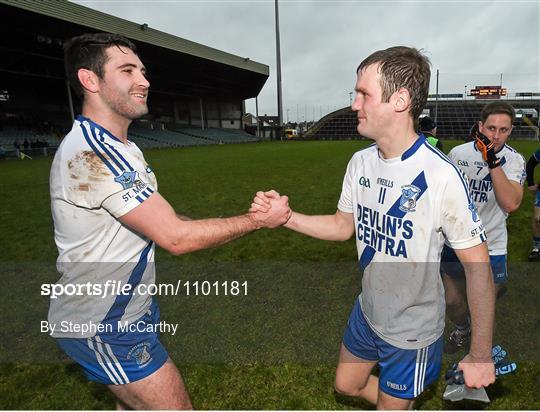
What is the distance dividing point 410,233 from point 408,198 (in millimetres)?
184

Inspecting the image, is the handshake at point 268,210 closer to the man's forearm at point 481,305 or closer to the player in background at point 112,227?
the player in background at point 112,227

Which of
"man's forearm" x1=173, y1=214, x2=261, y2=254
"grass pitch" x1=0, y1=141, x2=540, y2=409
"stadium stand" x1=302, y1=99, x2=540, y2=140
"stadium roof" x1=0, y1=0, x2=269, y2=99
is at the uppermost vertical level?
"stadium roof" x1=0, y1=0, x2=269, y2=99

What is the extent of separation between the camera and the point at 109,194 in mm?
1753

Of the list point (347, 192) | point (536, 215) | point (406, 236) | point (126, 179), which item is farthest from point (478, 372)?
point (536, 215)

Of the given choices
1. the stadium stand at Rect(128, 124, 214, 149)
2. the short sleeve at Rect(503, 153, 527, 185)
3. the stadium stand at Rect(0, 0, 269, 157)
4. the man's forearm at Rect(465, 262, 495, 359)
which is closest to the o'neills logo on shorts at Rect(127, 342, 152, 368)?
the man's forearm at Rect(465, 262, 495, 359)

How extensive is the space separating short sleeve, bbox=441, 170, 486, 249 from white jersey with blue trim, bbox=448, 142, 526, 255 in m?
1.78

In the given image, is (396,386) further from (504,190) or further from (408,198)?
(504,190)

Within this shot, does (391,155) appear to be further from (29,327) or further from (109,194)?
(29,327)

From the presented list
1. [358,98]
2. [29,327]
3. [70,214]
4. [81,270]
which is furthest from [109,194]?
[29,327]

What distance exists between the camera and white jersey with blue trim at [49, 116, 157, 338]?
177 centimetres

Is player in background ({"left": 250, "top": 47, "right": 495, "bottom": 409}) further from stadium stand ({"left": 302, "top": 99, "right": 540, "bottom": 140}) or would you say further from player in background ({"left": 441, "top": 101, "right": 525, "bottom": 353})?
stadium stand ({"left": 302, "top": 99, "right": 540, "bottom": 140})

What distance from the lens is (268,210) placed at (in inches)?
97.8

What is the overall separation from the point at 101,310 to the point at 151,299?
34 cm

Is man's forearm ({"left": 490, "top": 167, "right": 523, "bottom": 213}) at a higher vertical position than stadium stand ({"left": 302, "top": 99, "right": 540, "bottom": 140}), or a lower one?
lower
